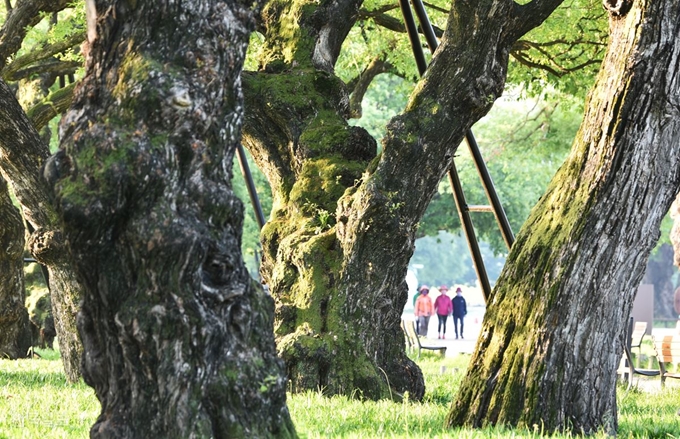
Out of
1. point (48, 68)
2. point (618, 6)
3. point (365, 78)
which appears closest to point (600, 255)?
point (618, 6)

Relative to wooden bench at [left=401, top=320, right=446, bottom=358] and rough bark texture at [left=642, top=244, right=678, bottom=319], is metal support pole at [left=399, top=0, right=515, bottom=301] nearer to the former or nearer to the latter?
wooden bench at [left=401, top=320, right=446, bottom=358]

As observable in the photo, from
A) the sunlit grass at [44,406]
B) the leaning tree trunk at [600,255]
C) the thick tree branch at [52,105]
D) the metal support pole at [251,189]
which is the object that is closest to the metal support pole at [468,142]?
the metal support pole at [251,189]

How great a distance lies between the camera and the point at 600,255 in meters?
6.07

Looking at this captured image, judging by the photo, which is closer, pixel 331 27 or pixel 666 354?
pixel 331 27

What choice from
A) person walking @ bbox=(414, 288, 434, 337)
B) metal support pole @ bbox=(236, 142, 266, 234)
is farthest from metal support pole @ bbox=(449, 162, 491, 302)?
person walking @ bbox=(414, 288, 434, 337)

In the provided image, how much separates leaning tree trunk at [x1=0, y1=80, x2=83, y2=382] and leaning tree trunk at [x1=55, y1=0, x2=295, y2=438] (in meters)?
5.71

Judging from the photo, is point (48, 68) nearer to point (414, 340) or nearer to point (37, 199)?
point (37, 199)

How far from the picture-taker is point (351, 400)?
8242 mm

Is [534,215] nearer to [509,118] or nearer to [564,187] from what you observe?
[564,187]

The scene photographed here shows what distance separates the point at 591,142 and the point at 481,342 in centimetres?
140

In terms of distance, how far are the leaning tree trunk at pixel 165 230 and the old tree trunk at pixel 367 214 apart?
428 cm

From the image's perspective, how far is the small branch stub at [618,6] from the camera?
20.5 feet

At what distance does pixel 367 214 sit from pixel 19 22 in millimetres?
7300

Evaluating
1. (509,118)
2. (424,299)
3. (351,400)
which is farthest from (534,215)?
(509,118)
